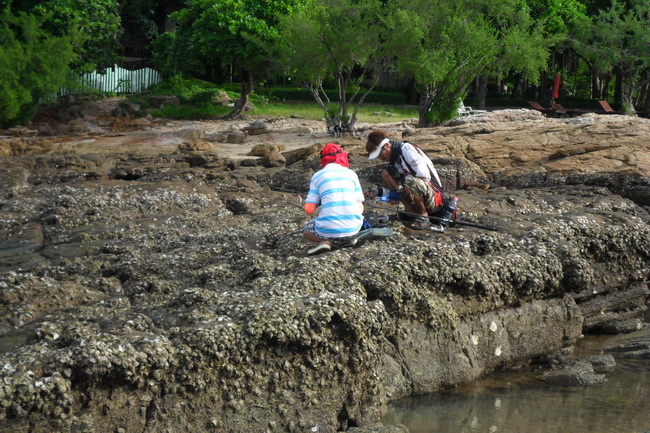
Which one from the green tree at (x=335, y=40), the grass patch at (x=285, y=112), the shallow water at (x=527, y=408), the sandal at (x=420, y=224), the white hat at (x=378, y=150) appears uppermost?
the green tree at (x=335, y=40)

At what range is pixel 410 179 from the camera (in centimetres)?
836

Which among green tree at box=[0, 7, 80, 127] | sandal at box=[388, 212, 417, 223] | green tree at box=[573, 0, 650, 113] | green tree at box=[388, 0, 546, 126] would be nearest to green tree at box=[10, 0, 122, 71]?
green tree at box=[0, 7, 80, 127]

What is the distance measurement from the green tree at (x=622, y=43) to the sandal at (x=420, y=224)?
2608 cm

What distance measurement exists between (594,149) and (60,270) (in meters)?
11.2

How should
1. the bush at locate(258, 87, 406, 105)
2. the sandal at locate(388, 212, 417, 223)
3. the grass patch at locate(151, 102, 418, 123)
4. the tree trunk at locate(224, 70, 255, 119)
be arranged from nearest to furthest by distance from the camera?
the sandal at locate(388, 212, 417, 223), the grass patch at locate(151, 102, 418, 123), the tree trunk at locate(224, 70, 255, 119), the bush at locate(258, 87, 406, 105)

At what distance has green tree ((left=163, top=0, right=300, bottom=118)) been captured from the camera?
24.7m

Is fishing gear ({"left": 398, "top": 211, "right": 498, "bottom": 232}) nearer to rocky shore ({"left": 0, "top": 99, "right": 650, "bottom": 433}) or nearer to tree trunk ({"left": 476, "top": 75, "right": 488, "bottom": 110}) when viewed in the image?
rocky shore ({"left": 0, "top": 99, "right": 650, "bottom": 433})

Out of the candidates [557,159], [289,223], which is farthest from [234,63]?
[289,223]

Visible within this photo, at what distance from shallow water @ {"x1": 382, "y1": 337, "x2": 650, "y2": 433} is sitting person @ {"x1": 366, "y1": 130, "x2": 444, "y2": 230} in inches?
74.9

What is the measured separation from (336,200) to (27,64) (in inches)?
681

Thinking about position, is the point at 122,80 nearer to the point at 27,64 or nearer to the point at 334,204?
the point at 27,64

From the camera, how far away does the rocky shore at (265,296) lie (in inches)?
208

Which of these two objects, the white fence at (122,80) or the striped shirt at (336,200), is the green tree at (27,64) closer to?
the white fence at (122,80)

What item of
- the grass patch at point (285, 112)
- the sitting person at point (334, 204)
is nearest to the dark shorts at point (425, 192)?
the sitting person at point (334, 204)
